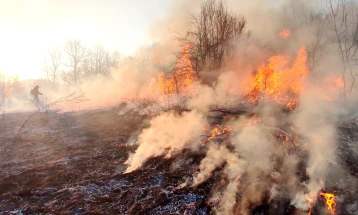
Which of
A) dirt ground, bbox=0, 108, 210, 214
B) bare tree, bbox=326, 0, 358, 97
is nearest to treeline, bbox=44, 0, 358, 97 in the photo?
bare tree, bbox=326, 0, 358, 97

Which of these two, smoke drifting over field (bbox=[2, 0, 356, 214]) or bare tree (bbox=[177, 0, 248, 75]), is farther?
bare tree (bbox=[177, 0, 248, 75])

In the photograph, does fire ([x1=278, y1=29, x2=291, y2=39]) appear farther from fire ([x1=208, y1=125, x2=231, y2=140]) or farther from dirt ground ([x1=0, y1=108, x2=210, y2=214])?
dirt ground ([x1=0, y1=108, x2=210, y2=214])

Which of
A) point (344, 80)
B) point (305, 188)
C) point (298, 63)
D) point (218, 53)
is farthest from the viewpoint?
point (218, 53)

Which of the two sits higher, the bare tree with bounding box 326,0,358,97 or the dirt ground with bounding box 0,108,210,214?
the bare tree with bounding box 326,0,358,97

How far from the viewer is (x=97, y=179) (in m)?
6.98

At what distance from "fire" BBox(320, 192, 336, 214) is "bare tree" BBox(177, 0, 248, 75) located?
13.9m

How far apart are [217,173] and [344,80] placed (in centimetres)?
1239

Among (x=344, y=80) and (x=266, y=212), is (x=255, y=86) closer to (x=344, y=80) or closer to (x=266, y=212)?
(x=344, y=80)

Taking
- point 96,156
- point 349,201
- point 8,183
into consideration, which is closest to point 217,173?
point 349,201

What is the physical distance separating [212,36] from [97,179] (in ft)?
48.6

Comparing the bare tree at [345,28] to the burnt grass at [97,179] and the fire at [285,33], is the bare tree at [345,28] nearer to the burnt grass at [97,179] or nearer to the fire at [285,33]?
the fire at [285,33]

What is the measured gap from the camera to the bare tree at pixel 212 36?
58.8 ft

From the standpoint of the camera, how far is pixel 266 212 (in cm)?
526

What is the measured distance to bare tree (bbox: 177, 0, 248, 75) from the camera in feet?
58.8
